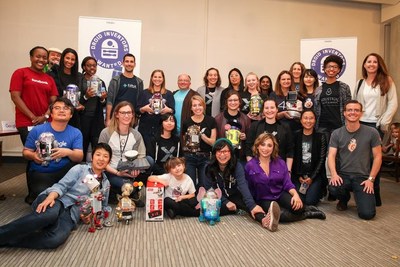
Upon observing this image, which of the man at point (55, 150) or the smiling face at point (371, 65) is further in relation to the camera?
the smiling face at point (371, 65)

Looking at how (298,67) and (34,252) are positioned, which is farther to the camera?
(298,67)

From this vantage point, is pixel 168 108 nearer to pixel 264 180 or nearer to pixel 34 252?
pixel 264 180

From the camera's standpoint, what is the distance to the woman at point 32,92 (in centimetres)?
361

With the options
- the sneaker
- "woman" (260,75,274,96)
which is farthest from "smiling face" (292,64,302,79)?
the sneaker

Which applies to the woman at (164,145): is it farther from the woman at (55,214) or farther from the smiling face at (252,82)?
the smiling face at (252,82)

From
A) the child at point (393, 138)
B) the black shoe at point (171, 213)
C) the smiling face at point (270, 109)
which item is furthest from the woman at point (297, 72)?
the child at point (393, 138)

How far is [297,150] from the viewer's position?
Answer: 3842mm

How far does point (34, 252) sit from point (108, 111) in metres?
2.29

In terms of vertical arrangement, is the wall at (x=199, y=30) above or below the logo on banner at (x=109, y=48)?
above

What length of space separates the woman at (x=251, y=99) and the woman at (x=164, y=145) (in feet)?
3.34

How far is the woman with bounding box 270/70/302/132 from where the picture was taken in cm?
397

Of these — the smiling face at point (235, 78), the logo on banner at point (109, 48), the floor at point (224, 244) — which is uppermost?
the logo on banner at point (109, 48)

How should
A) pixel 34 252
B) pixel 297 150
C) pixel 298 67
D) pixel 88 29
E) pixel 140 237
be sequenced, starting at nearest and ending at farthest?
pixel 34 252 → pixel 140 237 → pixel 297 150 → pixel 298 67 → pixel 88 29

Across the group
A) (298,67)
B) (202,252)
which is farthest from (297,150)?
(202,252)
